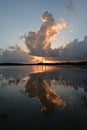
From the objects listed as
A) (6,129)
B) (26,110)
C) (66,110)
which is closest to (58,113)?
(66,110)

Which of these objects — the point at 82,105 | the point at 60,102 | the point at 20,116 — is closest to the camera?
the point at 20,116

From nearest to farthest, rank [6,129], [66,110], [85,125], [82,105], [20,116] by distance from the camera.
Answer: [6,129]
[85,125]
[20,116]
[66,110]
[82,105]

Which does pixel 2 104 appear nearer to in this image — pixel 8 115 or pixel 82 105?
pixel 8 115

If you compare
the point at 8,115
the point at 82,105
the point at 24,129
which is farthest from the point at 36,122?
the point at 82,105

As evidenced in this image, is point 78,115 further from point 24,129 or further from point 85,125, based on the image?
point 24,129

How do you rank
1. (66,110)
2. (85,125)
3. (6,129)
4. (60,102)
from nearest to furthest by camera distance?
(6,129) → (85,125) → (66,110) → (60,102)

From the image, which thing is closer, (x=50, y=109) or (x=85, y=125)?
(x=85, y=125)

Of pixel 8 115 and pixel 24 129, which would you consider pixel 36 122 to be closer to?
pixel 24 129

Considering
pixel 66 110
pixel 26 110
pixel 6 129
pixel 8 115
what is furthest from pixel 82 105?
pixel 6 129

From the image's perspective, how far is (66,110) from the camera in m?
17.3

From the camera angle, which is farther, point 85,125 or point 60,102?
point 60,102

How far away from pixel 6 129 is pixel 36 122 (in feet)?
8.03

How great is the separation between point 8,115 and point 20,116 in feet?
3.24

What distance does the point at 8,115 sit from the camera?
15.8 metres
